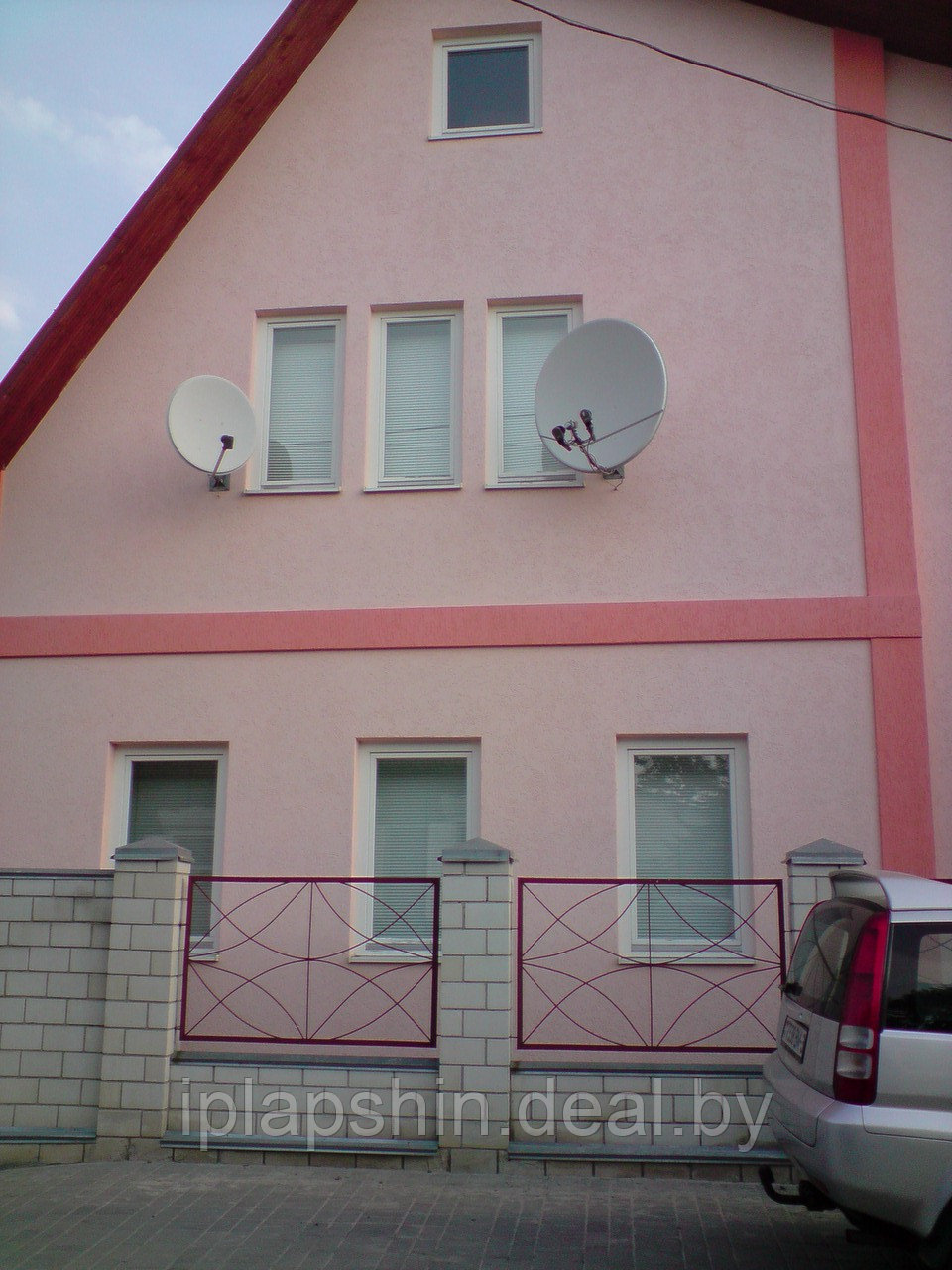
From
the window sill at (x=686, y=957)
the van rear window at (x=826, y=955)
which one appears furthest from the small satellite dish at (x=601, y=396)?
the van rear window at (x=826, y=955)

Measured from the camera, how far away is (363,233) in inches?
343

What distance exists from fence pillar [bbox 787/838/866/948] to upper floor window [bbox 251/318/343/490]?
4210 mm

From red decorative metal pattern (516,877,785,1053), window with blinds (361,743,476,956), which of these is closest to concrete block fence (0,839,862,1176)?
red decorative metal pattern (516,877,785,1053)

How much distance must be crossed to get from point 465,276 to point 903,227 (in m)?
3.05

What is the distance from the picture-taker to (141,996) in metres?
6.41

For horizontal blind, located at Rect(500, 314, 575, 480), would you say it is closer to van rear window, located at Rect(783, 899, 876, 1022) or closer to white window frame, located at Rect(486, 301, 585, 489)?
white window frame, located at Rect(486, 301, 585, 489)

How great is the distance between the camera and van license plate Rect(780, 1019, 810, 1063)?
4680 millimetres

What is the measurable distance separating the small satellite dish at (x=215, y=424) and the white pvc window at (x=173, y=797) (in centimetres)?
200

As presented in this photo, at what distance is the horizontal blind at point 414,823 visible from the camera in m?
7.83

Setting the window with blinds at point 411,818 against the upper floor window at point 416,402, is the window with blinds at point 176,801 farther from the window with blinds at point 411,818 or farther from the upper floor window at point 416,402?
the upper floor window at point 416,402

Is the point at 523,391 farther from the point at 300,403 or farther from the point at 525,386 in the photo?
the point at 300,403

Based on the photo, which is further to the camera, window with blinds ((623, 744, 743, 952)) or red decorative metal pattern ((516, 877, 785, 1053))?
window with blinds ((623, 744, 743, 952))

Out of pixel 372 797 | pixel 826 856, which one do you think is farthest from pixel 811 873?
pixel 372 797

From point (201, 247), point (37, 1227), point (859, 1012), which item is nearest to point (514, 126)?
point (201, 247)
